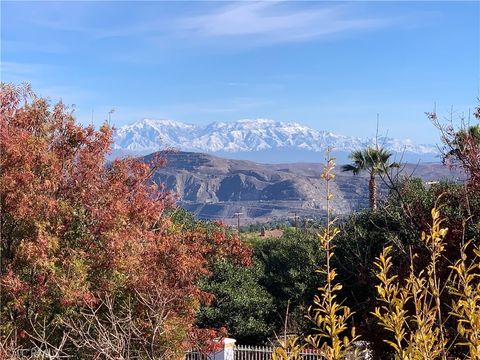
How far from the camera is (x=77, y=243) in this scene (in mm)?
10484

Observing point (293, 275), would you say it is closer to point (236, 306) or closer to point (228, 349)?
point (236, 306)

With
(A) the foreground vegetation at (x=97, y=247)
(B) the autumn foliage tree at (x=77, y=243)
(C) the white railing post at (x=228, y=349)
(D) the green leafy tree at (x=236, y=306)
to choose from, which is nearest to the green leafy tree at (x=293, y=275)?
(D) the green leafy tree at (x=236, y=306)

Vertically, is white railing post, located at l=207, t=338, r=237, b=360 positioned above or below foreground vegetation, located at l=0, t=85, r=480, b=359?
below

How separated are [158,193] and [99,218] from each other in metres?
1.95

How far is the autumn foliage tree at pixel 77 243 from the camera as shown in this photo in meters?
9.77

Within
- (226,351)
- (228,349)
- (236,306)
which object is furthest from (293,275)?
(226,351)

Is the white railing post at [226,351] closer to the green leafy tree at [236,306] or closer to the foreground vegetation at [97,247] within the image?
the foreground vegetation at [97,247]

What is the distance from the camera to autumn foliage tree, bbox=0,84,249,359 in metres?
9.77

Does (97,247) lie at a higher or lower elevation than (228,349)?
higher

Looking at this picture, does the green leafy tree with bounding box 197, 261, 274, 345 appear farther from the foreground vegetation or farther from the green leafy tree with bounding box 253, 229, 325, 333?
the foreground vegetation

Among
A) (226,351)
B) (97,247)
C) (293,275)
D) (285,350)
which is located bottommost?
(226,351)

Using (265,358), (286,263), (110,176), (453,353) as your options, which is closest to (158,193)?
(110,176)

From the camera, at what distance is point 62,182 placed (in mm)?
10609

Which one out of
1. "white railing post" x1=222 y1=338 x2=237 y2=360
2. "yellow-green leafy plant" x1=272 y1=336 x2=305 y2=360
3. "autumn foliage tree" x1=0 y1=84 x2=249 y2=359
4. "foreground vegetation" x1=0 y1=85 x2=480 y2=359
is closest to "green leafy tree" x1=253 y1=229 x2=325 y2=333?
"white railing post" x1=222 y1=338 x2=237 y2=360
